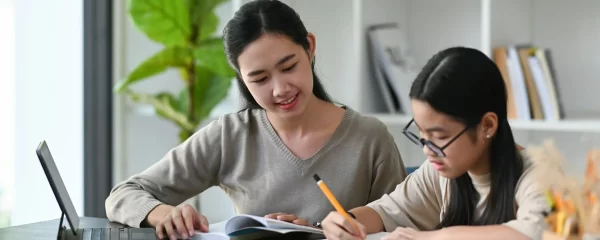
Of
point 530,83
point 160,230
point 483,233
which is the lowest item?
point 160,230

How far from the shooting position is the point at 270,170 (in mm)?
1598

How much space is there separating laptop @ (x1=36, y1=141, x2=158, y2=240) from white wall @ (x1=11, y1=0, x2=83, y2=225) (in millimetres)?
1554

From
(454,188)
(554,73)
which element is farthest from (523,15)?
(454,188)

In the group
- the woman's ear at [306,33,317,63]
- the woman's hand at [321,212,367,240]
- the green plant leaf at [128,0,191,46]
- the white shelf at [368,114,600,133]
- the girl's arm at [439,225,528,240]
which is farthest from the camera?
the green plant leaf at [128,0,191,46]

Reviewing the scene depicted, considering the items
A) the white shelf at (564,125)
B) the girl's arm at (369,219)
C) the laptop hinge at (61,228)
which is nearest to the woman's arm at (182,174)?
the laptop hinge at (61,228)

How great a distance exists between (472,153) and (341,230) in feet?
0.77

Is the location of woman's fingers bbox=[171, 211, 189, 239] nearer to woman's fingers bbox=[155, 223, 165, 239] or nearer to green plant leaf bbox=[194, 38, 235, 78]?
woman's fingers bbox=[155, 223, 165, 239]

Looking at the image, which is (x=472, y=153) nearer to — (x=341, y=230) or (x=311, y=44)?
(x=341, y=230)

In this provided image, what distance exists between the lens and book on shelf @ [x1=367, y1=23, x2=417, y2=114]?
2.60 metres

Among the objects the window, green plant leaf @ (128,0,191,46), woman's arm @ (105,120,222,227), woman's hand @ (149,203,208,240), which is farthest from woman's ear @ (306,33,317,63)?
the window

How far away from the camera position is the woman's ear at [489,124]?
1069mm

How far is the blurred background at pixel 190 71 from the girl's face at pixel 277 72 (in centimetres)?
78

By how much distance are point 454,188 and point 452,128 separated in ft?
0.54

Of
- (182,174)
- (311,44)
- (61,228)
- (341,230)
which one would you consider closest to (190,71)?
(182,174)
